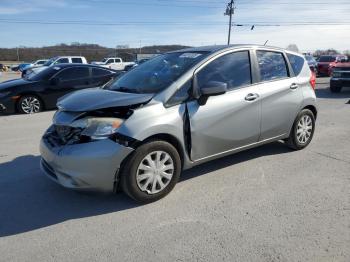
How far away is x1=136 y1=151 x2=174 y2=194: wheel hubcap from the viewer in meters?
4.04

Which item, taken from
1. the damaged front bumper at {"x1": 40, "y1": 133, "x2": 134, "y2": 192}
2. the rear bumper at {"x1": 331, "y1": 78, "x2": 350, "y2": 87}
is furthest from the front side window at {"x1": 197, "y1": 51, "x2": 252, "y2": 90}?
the rear bumper at {"x1": 331, "y1": 78, "x2": 350, "y2": 87}

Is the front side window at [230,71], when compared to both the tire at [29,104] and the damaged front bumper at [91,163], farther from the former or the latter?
the tire at [29,104]

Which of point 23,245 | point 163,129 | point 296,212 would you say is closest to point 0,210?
point 23,245

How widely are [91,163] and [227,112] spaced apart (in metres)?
1.87

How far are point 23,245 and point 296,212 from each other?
2754 mm

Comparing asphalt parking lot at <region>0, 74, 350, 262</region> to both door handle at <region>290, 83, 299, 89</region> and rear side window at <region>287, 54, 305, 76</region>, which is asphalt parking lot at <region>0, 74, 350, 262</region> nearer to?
door handle at <region>290, 83, 299, 89</region>

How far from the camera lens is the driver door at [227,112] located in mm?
4465

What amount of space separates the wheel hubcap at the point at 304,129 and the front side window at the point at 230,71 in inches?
57.3

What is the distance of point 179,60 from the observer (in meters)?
4.91

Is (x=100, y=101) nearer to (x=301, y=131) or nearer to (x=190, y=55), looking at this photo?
(x=190, y=55)

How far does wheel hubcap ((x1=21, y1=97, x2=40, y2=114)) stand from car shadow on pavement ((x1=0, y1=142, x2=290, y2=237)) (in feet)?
17.6

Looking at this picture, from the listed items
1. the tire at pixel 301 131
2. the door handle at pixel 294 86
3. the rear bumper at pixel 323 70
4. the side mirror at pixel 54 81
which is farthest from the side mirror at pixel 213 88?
the rear bumper at pixel 323 70

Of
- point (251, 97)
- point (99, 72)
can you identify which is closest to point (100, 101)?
point (251, 97)

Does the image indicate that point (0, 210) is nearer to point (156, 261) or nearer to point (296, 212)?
point (156, 261)
